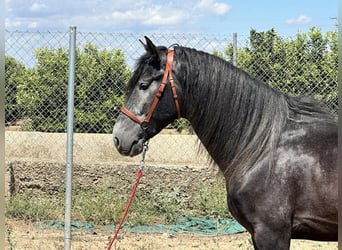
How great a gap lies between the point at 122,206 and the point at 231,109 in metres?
3.51

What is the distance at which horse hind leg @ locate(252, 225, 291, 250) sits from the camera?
328cm

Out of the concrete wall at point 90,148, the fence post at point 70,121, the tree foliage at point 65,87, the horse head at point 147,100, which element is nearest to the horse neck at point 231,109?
the horse head at point 147,100

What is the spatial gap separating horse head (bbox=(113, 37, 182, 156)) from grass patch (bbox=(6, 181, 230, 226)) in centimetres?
327

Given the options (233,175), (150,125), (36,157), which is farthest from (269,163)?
(36,157)

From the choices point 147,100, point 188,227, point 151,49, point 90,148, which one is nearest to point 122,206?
point 188,227

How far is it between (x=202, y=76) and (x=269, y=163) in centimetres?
71

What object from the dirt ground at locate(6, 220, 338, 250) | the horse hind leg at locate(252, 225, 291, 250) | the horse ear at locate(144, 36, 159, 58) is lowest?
the dirt ground at locate(6, 220, 338, 250)

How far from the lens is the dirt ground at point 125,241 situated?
19.4 feet

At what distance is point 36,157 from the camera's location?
820 cm

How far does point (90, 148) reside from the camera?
8508mm

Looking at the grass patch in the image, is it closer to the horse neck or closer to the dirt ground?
the dirt ground

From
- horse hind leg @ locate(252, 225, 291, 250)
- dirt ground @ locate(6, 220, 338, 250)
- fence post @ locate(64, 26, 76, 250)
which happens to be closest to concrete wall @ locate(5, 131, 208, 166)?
dirt ground @ locate(6, 220, 338, 250)

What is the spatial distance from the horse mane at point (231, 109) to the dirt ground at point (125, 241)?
2593 millimetres

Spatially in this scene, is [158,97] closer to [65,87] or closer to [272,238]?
[272,238]
